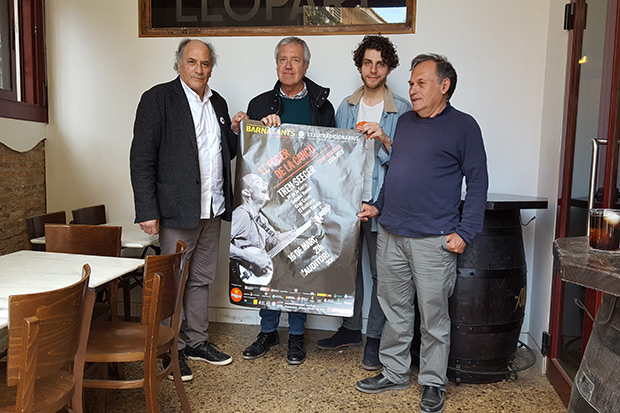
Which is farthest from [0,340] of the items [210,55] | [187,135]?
[210,55]

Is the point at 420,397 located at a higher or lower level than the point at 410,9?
lower

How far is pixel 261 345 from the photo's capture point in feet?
10.7

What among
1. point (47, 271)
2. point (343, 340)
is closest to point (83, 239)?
point (47, 271)

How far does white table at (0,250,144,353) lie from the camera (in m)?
1.84

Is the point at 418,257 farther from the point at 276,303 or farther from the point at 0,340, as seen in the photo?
the point at 0,340

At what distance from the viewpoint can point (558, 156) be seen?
3.04 m

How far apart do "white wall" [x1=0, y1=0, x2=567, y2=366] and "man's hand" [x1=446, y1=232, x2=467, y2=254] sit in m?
0.92

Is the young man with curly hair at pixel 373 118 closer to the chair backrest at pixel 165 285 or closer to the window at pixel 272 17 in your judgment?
the window at pixel 272 17

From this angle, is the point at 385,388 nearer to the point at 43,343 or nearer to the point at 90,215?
the point at 43,343

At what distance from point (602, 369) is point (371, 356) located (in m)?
1.91

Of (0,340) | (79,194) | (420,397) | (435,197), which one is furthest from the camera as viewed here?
(79,194)

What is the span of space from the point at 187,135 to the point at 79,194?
168 centimetres

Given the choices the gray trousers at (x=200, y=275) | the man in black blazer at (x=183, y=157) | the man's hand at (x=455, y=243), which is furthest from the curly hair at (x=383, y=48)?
the gray trousers at (x=200, y=275)

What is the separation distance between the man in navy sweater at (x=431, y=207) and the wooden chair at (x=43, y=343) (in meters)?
1.53
